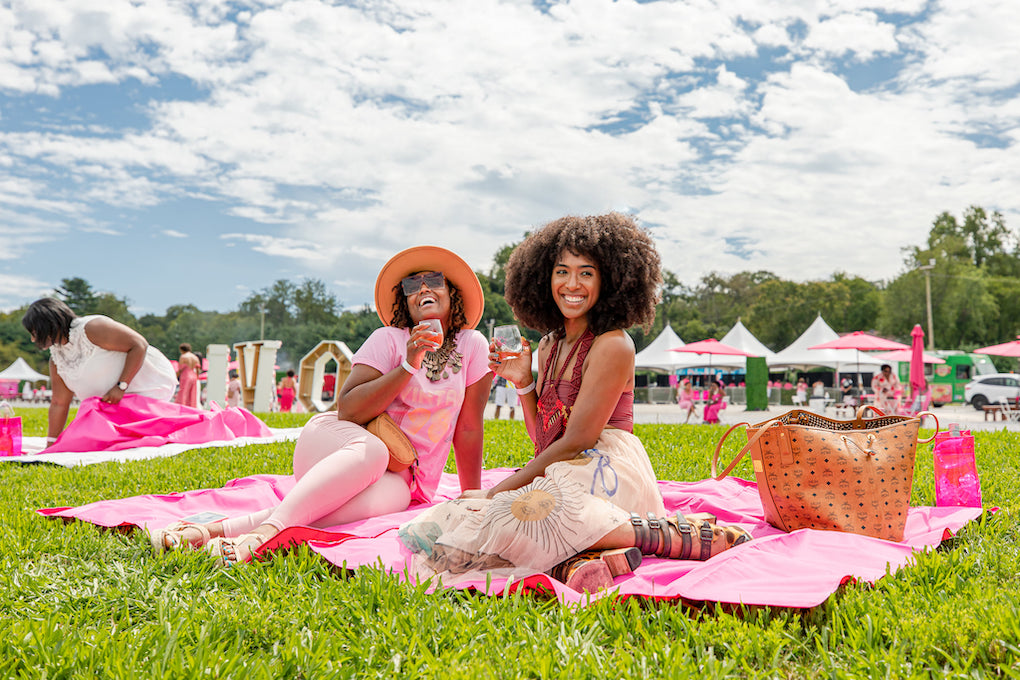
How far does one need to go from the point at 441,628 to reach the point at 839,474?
6.20 ft

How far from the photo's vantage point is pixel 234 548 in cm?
283

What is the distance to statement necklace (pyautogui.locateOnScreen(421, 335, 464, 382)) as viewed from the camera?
3732 mm

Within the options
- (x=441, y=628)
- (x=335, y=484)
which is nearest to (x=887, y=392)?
(x=335, y=484)

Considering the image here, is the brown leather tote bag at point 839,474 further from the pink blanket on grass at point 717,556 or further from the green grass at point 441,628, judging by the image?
the green grass at point 441,628

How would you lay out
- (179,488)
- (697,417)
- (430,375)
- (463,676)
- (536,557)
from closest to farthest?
(463,676) → (536,557) → (430,375) → (179,488) → (697,417)

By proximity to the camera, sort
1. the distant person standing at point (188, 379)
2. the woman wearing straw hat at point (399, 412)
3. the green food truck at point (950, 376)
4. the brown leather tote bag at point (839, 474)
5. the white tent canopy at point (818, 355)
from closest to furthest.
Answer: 1. the brown leather tote bag at point (839, 474)
2. the woman wearing straw hat at point (399, 412)
3. the distant person standing at point (188, 379)
4. the white tent canopy at point (818, 355)
5. the green food truck at point (950, 376)

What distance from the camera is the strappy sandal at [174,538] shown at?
292cm

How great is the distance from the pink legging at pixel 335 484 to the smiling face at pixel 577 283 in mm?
1138

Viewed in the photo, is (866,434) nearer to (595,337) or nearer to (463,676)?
(595,337)

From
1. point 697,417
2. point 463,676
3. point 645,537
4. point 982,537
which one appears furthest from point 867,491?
point 697,417

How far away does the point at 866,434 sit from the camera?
3.15 metres

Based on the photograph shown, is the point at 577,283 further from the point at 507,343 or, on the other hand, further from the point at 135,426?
the point at 135,426

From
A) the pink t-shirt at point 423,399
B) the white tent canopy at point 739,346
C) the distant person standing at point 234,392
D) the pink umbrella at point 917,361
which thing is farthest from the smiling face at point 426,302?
the white tent canopy at point 739,346

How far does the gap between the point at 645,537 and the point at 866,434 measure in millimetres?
1200
